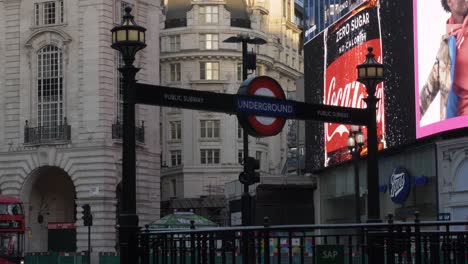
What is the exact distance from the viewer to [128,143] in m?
17.1

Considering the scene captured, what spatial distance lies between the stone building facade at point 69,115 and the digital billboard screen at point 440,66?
26842 millimetres

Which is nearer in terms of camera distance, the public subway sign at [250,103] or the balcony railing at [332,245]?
the balcony railing at [332,245]

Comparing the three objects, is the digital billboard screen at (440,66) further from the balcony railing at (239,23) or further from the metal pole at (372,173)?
the balcony railing at (239,23)

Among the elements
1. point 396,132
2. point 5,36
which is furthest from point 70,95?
point 396,132

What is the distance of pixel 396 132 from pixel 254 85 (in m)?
34.4

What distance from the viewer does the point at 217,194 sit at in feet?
→ 349

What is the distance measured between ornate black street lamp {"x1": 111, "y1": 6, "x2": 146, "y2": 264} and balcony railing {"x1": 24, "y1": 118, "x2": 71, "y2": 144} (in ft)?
172

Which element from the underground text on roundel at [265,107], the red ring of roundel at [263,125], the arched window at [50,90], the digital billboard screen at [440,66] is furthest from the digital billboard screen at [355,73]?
the red ring of roundel at [263,125]

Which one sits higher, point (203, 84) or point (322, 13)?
point (322, 13)

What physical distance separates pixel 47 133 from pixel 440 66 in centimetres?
3338

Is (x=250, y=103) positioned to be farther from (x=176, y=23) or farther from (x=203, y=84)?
(x=176, y=23)

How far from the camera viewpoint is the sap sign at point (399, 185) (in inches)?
2029

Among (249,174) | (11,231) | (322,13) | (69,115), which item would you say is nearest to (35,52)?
(69,115)

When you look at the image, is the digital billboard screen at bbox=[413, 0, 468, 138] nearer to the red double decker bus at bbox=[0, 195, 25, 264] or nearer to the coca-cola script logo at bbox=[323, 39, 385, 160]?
the coca-cola script logo at bbox=[323, 39, 385, 160]
